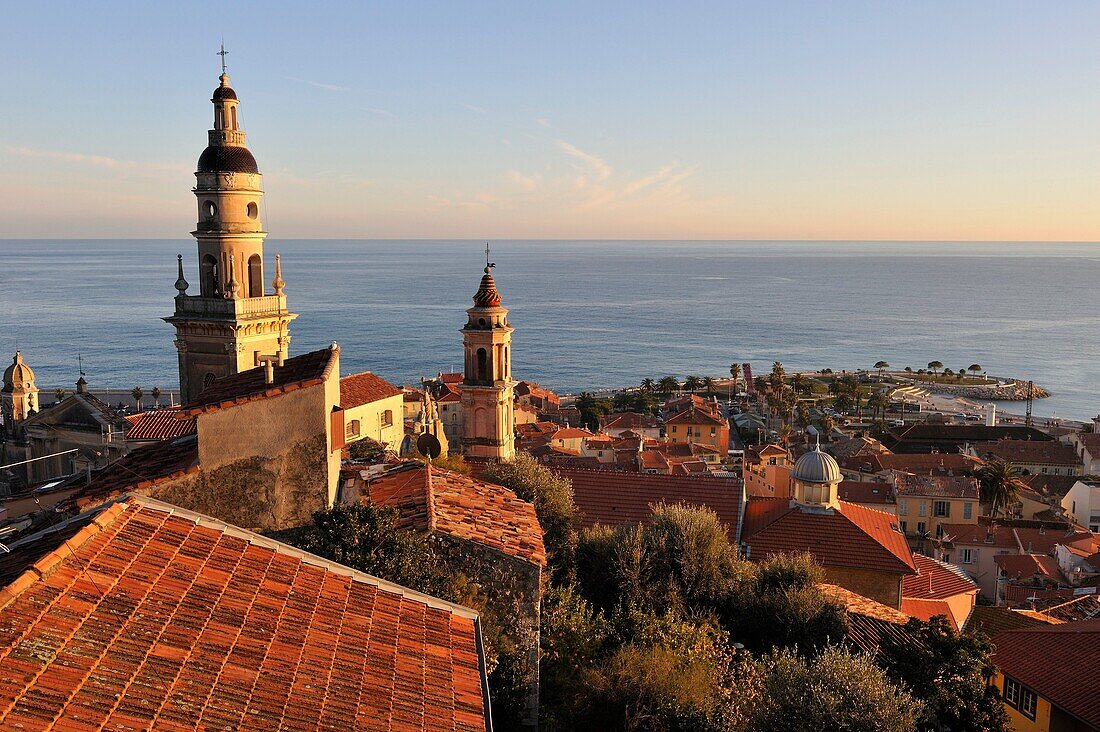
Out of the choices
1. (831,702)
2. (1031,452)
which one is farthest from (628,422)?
(831,702)

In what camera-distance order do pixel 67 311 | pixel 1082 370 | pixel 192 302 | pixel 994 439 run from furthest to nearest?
pixel 67 311, pixel 1082 370, pixel 994 439, pixel 192 302

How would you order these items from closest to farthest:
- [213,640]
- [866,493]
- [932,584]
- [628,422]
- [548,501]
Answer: [213,640] < [548,501] < [932,584] < [866,493] < [628,422]

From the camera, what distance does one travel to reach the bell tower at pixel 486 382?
28.5 metres

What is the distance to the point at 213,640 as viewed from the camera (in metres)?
6.23

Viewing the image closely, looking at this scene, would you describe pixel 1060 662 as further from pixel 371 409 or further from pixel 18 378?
pixel 18 378

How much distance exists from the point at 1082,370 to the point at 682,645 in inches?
4936

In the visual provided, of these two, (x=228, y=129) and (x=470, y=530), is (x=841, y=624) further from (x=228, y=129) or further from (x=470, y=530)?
(x=228, y=129)

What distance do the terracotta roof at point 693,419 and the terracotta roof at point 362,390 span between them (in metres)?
39.0

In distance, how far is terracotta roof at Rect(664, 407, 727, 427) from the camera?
62844mm

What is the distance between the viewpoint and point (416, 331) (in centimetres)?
13300

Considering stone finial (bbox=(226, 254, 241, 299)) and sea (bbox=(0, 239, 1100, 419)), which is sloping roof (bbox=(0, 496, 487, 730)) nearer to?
stone finial (bbox=(226, 254, 241, 299))

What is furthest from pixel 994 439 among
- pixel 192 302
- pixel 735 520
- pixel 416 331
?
pixel 416 331

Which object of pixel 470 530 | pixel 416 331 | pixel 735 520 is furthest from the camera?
pixel 416 331

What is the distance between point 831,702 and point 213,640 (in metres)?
6.52
